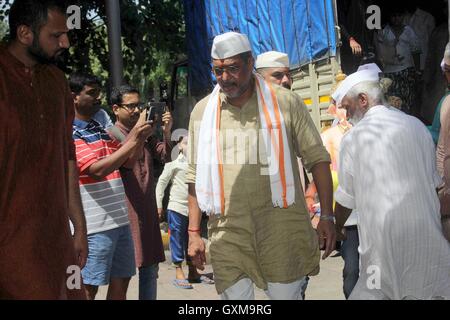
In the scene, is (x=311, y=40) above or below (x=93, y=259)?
above

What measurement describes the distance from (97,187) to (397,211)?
7.61ft

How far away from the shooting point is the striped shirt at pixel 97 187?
555cm

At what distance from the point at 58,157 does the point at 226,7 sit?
1020cm

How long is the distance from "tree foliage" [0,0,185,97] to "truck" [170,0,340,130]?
175 centimetres

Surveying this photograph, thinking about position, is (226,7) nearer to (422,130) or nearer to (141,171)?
(141,171)

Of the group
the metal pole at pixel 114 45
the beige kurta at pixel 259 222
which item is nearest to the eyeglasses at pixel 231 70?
the beige kurta at pixel 259 222

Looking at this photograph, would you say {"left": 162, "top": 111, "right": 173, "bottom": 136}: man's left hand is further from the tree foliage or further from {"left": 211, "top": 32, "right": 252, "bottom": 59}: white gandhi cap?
the tree foliage

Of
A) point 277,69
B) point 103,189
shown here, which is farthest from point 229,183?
point 277,69

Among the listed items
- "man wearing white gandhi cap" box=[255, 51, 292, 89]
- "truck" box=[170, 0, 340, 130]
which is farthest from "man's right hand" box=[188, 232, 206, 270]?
"truck" box=[170, 0, 340, 130]

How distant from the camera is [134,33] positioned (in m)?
17.4

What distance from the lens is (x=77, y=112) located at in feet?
19.0

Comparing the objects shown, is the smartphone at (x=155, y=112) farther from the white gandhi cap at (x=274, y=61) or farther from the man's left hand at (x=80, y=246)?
the man's left hand at (x=80, y=246)
